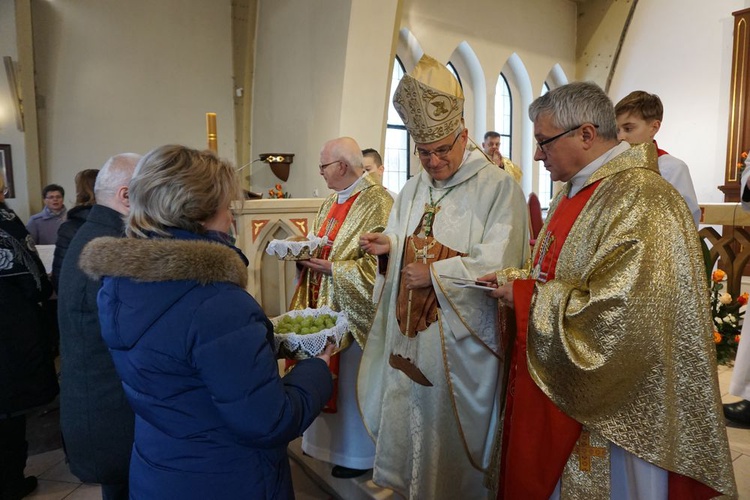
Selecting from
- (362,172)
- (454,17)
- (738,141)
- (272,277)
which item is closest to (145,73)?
(272,277)

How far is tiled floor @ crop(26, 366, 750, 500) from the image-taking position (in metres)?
2.66

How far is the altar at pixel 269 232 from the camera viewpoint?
5098mm

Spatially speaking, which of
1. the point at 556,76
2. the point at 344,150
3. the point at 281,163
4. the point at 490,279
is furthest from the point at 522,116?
the point at 490,279

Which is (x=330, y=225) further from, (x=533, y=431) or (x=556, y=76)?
(x=556, y=76)

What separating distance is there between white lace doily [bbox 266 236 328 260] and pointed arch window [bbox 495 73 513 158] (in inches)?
357

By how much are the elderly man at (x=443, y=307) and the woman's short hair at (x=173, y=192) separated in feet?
3.30

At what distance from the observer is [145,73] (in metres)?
8.16

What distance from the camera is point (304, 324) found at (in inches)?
69.0

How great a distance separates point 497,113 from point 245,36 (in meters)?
5.38

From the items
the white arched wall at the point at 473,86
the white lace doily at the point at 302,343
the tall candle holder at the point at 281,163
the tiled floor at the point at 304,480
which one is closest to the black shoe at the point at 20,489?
the tiled floor at the point at 304,480

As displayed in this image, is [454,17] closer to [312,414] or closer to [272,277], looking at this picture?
[272,277]

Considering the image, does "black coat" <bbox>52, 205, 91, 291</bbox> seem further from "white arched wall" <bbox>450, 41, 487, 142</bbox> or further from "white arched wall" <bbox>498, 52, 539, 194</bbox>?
"white arched wall" <bbox>498, 52, 539, 194</bbox>

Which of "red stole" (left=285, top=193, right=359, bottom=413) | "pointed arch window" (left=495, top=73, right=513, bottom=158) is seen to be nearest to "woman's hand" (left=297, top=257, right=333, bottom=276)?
"red stole" (left=285, top=193, right=359, bottom=413)

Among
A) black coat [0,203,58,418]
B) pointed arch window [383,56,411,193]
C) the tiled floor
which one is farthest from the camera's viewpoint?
pointed arch window [383,56,411,193]
